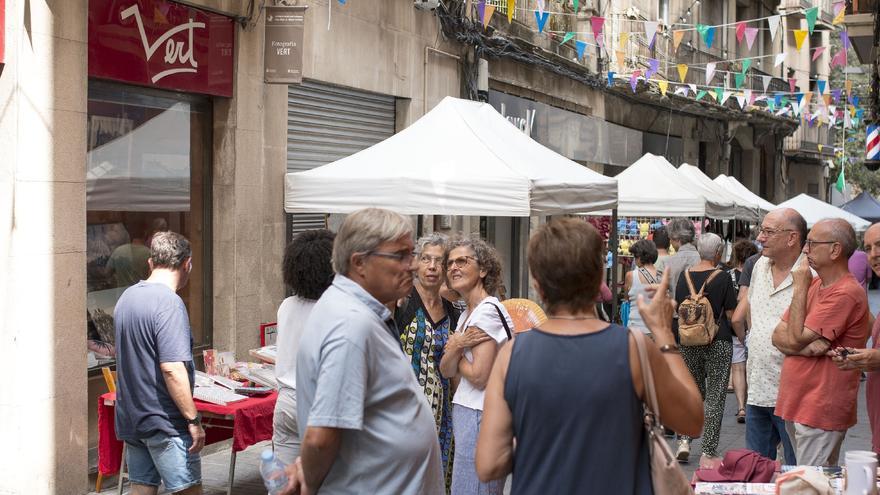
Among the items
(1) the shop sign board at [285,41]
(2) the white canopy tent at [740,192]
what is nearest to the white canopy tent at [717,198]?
(2) the white canopy tent at [740,192]

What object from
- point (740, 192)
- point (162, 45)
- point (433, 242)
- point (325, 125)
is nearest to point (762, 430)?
point (433, 242)

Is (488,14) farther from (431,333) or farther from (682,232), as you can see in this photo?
(431,333)

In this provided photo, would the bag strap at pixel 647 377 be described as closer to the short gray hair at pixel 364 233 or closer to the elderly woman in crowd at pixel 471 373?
the short gray hair at pixel 364 233

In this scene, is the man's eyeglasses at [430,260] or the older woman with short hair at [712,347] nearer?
the man's eyeglasses at [430,260]

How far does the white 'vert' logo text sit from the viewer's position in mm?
8250

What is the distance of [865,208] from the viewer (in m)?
29.8

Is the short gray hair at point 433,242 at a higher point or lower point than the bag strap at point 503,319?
higher

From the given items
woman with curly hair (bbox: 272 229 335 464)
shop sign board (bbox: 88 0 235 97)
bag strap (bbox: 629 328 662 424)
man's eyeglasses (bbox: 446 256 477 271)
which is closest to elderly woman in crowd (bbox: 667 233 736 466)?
man's eyeglasses (bbox: 446 256 477 271)

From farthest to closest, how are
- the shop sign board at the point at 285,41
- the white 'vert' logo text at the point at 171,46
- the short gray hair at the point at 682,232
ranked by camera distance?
the short gray hair at the point at 682,232
the shop sign board at the point at 285,41
the white 'vert' logo text at the point at 171,46

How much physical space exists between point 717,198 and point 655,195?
1.83 metres

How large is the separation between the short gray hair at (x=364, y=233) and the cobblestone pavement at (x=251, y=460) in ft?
14.8

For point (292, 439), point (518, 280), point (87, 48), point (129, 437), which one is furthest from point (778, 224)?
point (518, 280)

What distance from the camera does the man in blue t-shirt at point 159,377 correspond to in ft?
17.5

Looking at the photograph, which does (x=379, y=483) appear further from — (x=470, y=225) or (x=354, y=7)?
(x=470, y=225)
